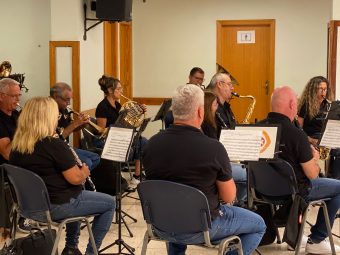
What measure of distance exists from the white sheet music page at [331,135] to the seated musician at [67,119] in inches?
86.2

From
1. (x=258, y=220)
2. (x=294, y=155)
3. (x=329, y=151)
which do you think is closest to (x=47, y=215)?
(x=258, y=220)

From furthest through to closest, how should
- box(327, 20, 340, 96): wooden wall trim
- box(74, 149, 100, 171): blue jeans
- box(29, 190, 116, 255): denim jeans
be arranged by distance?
box(327, 20, 340, 96): wooden wall trim
box(74, 149, 100, 171): blue jeans
box(29, 190, 116, 255): denim jeans

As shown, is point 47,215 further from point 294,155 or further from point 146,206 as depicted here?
point 294,155

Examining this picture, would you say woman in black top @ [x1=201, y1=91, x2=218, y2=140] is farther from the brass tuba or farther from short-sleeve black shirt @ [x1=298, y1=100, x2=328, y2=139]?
the brass tuba

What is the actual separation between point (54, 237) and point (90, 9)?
13.5 ft

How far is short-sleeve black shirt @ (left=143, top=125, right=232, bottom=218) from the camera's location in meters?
3.09

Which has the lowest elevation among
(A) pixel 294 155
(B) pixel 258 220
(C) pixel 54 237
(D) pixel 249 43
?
(C) pixel 54 237

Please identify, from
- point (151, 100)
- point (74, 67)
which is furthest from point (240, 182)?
point (151, 100)

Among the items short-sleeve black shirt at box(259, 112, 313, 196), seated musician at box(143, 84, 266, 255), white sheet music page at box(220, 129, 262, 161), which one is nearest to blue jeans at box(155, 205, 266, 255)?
seated musician at box(143, 84, 266, 255)

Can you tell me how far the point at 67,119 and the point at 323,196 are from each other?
107 inches

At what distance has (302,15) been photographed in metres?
9.58

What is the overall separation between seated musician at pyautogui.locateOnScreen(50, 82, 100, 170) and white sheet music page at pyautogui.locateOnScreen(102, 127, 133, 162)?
1.30 m

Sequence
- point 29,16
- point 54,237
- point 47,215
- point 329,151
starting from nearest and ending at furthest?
1. point 47,215
2. point 54,237
3. point 329,151
4. point 29,16

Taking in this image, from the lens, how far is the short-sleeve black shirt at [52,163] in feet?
11.9
